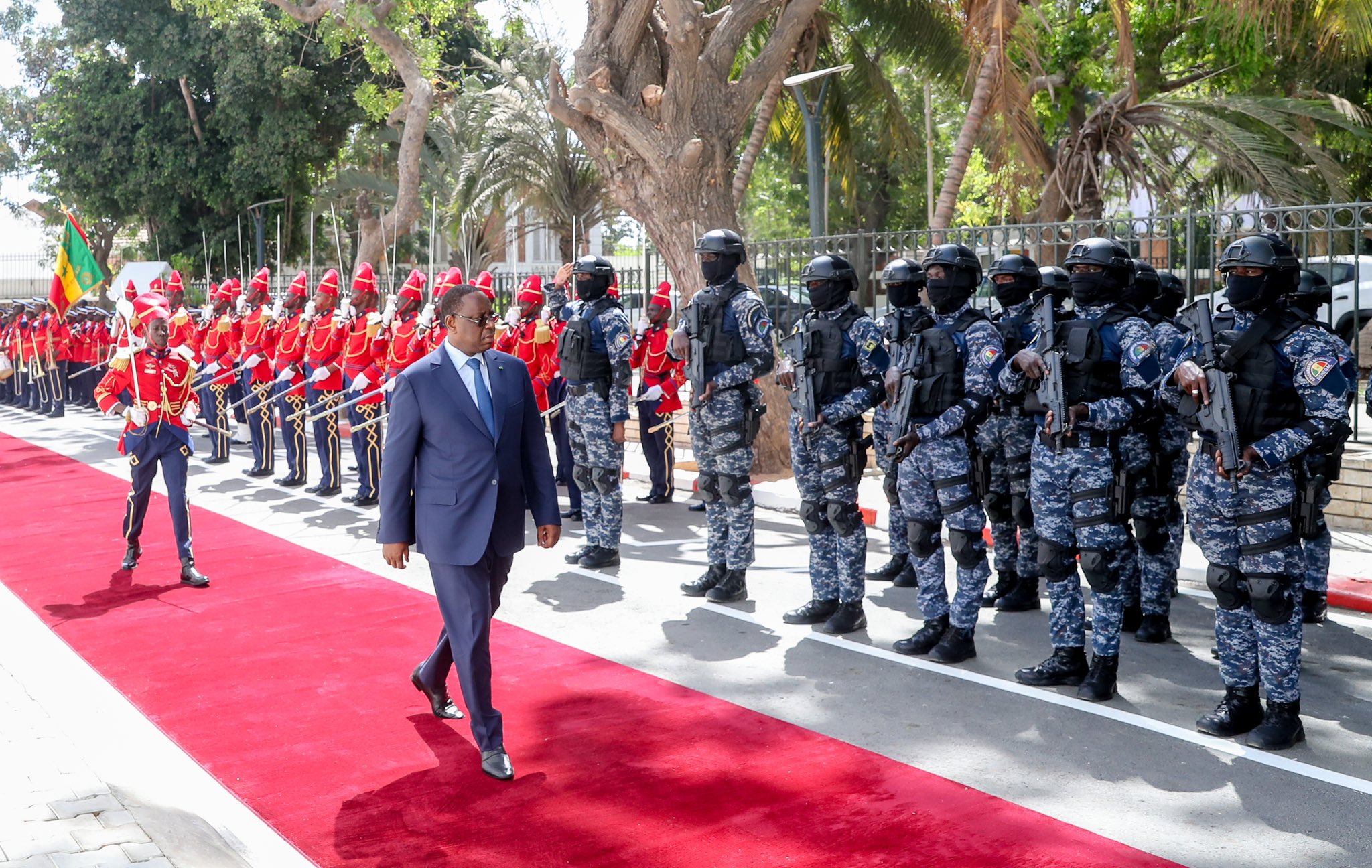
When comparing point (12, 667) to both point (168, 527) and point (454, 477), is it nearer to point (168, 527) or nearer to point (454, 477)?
point (454, 477)

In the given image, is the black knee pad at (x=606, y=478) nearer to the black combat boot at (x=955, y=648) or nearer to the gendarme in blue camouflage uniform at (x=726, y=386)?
the gendarme in blue camouflage uniform at (x=726, y=386)

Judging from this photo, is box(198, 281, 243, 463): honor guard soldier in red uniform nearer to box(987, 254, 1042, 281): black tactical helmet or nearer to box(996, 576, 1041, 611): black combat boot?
box(996, 576, 1041, 611): black combat boot

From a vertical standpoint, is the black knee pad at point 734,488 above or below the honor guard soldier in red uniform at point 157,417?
below

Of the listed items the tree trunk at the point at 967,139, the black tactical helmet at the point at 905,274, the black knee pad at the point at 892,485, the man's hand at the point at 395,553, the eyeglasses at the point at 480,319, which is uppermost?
the tree trunk at the point at 967,139

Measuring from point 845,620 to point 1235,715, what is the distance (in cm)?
228

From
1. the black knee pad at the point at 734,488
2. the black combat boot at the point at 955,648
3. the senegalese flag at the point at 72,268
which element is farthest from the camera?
the senegalese flag at the point at 72,268

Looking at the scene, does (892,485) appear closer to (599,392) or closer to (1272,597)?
(1272,597)

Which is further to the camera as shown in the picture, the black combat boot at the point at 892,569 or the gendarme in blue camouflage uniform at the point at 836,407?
the black combat boot at the point at 892,569

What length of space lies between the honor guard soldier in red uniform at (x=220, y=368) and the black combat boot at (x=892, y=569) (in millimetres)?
8994

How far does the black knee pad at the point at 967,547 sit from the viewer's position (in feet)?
21.8

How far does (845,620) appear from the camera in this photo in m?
7.38

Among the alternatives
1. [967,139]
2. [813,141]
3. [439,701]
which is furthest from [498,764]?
[813,141]

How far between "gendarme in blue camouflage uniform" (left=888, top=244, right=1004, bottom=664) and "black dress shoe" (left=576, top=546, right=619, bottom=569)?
293 cm

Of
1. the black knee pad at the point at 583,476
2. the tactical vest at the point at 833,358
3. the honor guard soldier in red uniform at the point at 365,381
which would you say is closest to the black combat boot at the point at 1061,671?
the tactical vest at the point at 833,358
